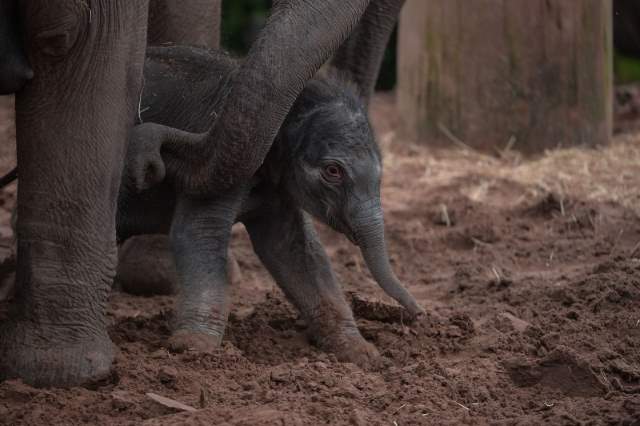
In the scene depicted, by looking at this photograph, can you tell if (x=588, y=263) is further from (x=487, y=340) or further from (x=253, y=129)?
(x=253, y=129)

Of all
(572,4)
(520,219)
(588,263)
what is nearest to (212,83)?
(588,263)

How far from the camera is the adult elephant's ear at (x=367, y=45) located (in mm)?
6277

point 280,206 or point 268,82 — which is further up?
point 268,82

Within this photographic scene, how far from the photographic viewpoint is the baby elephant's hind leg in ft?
16.1

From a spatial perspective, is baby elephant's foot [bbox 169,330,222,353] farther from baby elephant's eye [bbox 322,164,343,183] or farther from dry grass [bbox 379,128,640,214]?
dry grass [bbox 379,128,640,214]

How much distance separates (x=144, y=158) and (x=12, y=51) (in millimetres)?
741

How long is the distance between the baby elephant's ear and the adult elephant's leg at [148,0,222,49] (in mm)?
1536

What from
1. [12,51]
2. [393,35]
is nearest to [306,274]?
[12,51]

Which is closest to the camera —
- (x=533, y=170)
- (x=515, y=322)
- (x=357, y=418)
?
(x=357, y=418)

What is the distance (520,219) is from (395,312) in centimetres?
220

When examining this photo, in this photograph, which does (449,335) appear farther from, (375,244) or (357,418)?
(357,418)

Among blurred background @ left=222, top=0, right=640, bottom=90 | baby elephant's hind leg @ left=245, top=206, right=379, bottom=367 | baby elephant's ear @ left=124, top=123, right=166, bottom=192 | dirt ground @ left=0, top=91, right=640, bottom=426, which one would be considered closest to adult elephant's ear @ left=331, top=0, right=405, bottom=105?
dirt ground @ left=0, top=91, right=640, bottom=426

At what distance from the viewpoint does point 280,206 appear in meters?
5.12

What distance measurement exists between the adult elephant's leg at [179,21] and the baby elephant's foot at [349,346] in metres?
1.81
